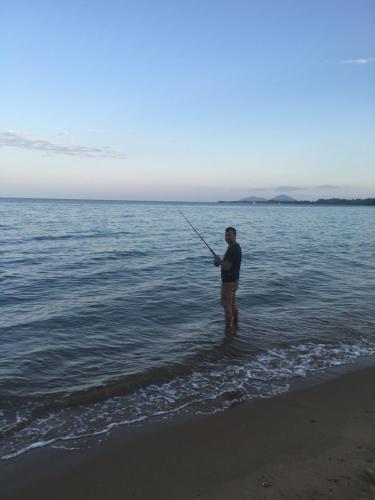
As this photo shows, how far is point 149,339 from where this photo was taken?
8.91 metres

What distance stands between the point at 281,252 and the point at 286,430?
732 inches

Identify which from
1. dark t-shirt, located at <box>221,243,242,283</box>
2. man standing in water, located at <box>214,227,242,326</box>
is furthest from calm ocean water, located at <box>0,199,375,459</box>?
dark t-shirt, located at <box>221,243,242,283</box>

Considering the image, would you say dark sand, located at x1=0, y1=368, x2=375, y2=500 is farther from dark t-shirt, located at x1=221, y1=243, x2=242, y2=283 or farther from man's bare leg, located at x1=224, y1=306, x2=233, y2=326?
dark t-shirt, located at x1=221, y1=243, x2=242, y2=283

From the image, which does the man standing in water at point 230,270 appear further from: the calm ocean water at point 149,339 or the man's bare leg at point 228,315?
the calm ocean water at point 149,339

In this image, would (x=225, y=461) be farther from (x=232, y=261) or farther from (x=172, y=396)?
(x=232, y=261)

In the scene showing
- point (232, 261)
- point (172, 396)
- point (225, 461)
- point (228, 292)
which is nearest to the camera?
point (225, 461)

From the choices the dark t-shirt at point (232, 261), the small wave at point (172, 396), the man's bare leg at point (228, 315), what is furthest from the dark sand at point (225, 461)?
the dark t-shirt at point (232, 261)

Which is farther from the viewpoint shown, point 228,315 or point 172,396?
point 228,315

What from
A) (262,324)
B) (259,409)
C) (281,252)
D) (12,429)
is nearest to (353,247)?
(281,252)

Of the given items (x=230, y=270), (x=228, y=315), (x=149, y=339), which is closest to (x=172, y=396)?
(x=149, y=339)

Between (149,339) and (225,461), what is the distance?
449 centimetres

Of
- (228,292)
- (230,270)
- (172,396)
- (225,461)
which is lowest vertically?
(172,396)

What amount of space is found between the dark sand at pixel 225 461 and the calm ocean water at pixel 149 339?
0.42 m

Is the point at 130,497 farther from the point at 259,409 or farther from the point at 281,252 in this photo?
the point at 281,252
